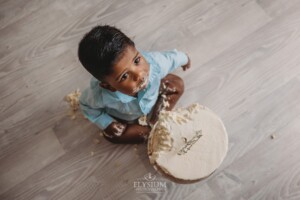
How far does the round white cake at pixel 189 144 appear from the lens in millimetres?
881

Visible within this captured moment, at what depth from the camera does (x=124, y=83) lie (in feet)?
2.82

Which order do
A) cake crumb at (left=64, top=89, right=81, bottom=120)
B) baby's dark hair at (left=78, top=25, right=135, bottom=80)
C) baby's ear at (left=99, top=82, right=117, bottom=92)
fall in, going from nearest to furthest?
baby's dark hair at (left=78, top=25, right=135, bottom=80)
baby's ear at (left=99, top=82, right=117, bottom=92)
cake crumb at (left=64, top=89, right=81, bottom=120)

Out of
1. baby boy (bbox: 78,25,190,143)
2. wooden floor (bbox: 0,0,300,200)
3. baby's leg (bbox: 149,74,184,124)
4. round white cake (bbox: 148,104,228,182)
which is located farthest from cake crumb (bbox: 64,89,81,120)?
round white cake (bbox: 148,104,228,182)

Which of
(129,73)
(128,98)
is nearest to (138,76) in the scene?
(129,73)

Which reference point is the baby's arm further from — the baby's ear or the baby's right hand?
the baby's ear

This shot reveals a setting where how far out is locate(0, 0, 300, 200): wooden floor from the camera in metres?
1.10

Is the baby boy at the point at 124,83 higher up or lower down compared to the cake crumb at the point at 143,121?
higher up

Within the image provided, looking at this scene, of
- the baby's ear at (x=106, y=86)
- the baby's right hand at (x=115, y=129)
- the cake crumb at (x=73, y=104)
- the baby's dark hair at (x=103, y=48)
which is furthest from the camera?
the cake crumb at (x=73, y=104)

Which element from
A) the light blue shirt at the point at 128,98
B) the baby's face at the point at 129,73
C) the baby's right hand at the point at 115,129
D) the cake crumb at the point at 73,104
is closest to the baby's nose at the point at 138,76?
the baby's face at the point at 129,73

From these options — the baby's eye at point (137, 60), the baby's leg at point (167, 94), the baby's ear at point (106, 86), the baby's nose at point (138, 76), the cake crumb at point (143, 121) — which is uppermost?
the baby's eye at point (137, 60)

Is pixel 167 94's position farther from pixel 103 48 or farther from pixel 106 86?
pixel 103 48

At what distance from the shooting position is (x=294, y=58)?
1.18 meters

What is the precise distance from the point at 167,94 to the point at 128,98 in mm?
175

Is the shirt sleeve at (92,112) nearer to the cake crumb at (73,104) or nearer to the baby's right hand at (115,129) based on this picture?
the baby's right hand at (115,129)
